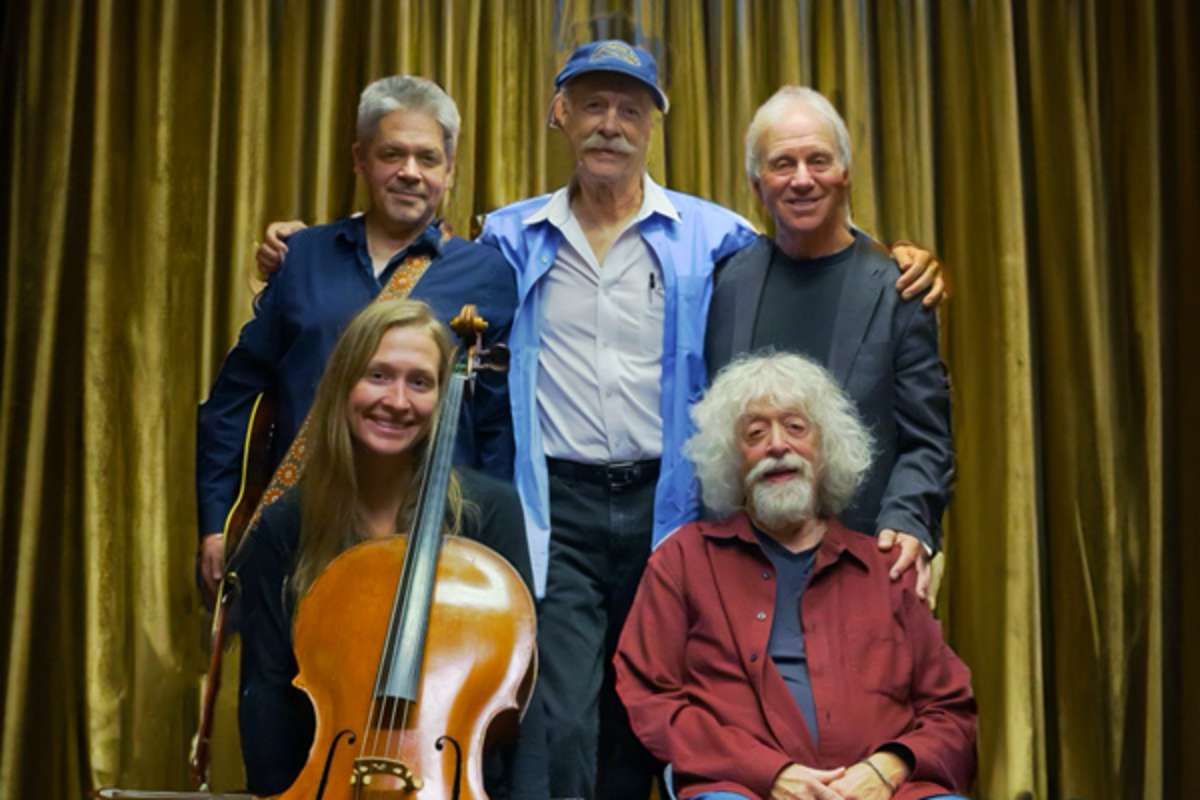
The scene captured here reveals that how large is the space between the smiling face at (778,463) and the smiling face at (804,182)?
39 centimetres

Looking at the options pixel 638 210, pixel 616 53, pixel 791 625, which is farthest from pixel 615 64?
pixel 791 625

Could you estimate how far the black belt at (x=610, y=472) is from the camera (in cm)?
287

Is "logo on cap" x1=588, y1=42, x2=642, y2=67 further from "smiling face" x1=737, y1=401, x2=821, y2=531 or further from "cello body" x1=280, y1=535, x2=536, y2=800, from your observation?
"cello body" x1=280, y1=535, x2=536, y2=800

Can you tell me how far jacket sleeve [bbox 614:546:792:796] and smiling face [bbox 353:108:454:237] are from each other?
0.81 metres

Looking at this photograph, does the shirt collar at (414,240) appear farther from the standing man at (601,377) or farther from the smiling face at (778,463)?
the smiling face at (778,463)

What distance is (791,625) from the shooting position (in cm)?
256

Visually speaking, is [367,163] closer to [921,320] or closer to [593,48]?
[593,48]

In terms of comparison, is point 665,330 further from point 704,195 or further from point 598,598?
point 704,195

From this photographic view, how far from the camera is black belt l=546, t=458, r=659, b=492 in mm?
2871

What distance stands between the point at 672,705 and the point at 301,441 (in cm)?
81

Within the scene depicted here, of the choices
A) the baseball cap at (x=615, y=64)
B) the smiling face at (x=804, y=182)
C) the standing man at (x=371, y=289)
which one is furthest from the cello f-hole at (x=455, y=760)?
the baseball cap at (x=615, y=64)

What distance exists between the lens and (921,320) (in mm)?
2859

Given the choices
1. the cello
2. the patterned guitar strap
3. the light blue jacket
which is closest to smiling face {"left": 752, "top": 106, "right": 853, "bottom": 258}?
the light blue jacket

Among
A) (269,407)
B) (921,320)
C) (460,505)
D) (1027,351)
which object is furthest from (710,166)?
(460,505)
